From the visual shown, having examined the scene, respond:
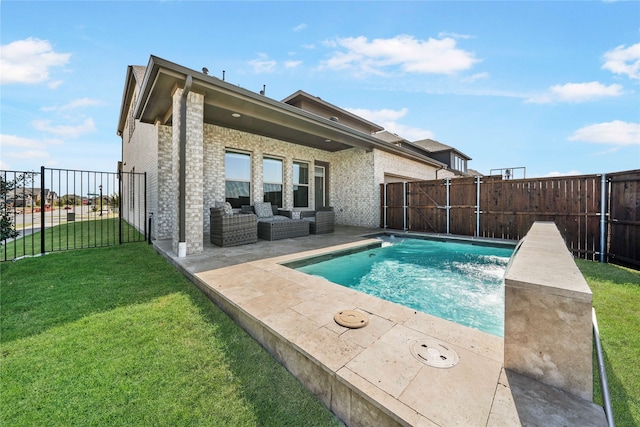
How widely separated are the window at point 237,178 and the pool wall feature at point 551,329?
7690 millimetres

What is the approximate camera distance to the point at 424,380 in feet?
4.61

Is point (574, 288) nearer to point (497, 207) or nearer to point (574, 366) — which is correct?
point (574, 366)

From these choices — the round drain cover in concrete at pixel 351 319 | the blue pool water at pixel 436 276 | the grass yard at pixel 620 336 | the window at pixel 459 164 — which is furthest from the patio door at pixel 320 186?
the window at pixel 459 164

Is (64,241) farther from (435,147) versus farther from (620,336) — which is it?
(435,147)

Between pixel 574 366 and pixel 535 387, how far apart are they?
0.22 meters

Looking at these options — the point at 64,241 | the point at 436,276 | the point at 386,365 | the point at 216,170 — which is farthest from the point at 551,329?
the point at 64,241

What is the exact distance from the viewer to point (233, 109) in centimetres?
570

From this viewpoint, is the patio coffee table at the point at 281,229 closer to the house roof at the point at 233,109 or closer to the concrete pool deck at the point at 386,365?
the house roof at the point at 233,109

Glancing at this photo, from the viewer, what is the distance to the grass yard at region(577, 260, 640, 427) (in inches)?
56.7

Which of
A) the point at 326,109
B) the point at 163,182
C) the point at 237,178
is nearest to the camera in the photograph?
the point at 163,182

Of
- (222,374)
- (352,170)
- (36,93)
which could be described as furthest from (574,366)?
(36,93)

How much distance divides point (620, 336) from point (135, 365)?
407 cm

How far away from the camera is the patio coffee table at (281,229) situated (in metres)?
6.57

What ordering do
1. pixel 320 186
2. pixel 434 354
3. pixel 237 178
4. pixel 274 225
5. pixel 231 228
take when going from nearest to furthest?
1. pixel 434 354
2. pixel 231 228
3. pixel 274 225
4. pixel 237 178
5. pixel 320 186
